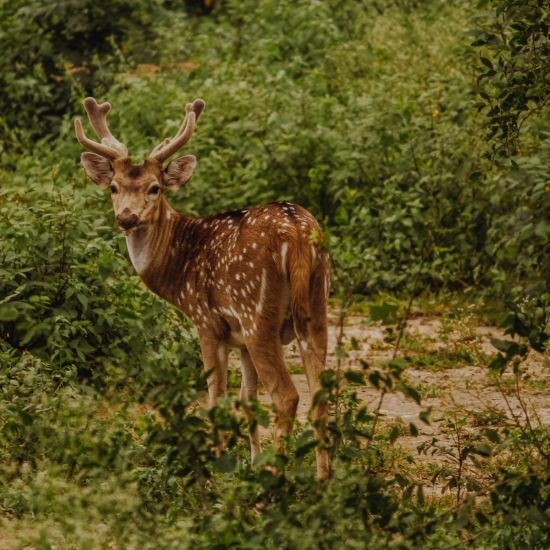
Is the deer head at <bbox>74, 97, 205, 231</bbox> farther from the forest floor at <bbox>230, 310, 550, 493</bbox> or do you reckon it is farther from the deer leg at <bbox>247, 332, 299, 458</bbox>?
the forest floor at <bbox>230, 310, 550, 493</bbox>

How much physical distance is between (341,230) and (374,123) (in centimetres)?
111

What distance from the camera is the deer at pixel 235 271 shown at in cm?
659

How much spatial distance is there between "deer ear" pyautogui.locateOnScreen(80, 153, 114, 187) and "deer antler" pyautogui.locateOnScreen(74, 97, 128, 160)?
0.15ft

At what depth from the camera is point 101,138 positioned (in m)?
8.58

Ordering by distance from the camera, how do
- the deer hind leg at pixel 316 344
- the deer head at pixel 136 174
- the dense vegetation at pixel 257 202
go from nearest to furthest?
the dense vegetation at pixel 257 202 → the deer hind leg at pixel 316 344 → the deer head at pixel 136 174

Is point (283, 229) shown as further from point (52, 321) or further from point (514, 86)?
point (52, 321)

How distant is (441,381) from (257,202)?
331cm

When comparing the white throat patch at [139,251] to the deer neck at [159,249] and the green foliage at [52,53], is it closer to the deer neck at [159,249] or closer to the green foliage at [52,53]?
the deer neck at [159,249]

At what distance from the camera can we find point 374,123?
473 inches

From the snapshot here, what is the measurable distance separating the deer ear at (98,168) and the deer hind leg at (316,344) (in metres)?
1.86

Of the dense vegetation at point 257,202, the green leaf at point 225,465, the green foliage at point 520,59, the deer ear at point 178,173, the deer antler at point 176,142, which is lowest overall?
the dense vegetation at point 257,202

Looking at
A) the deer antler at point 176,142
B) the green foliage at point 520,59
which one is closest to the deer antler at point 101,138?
the deer antler at point 176,142

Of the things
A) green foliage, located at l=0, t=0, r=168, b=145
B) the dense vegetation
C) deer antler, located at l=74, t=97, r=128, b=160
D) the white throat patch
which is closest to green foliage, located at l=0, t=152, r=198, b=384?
the dense vegetation

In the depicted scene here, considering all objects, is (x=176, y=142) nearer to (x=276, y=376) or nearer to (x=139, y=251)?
(x=139, y=251)
